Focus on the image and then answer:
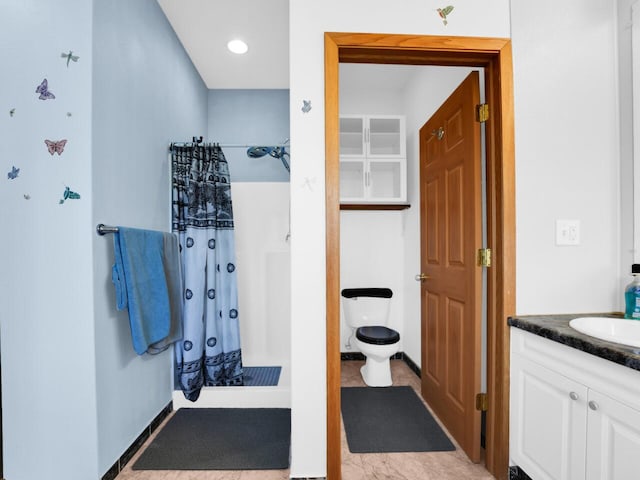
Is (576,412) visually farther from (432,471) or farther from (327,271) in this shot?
(327,271)

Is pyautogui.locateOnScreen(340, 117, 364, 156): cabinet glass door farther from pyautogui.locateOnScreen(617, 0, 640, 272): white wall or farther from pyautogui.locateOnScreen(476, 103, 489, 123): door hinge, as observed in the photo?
pyautogui.locateOnScreen(617, 0, 640, 272): white wall

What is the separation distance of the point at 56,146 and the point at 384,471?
7.11 ft

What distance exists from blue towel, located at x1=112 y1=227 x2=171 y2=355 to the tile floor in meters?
0.62

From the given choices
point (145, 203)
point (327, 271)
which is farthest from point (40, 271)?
point (327, 271)

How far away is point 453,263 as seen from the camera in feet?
5.74

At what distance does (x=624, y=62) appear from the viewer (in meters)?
1.33

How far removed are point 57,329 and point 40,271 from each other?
265 millimetres

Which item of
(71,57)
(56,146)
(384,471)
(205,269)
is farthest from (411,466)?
(71,57)

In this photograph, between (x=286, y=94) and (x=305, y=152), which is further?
(x=286, y=94)

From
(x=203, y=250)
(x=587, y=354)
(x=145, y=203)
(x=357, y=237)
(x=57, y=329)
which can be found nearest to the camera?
(x=587, y=354)

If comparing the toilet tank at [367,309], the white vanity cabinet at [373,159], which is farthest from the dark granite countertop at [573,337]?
the white vanity cabinet at [373,159]

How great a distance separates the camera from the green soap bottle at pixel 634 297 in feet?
3.87

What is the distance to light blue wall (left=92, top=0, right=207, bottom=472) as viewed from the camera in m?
1.36

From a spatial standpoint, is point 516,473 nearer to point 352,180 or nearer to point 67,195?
point 352,180
